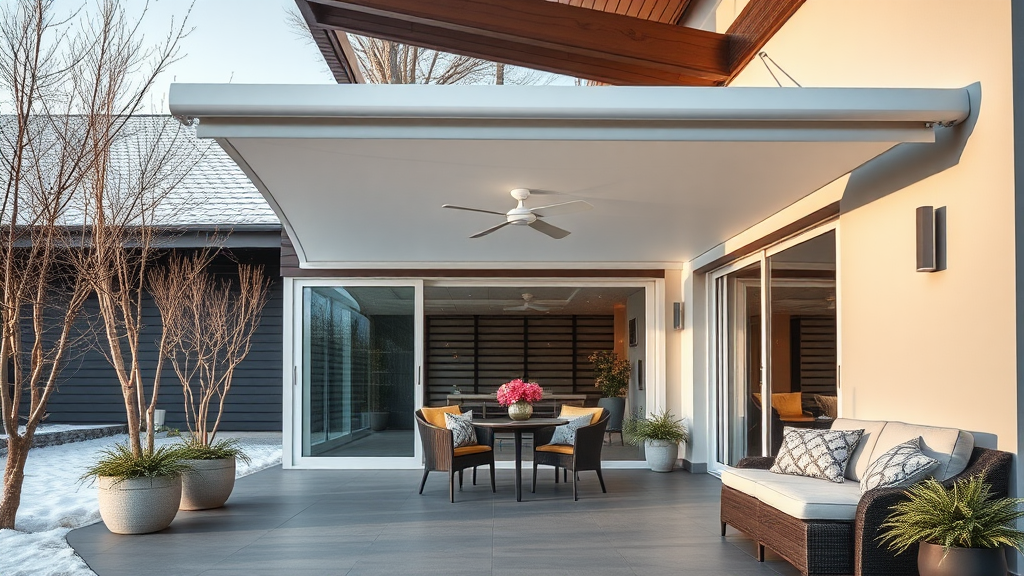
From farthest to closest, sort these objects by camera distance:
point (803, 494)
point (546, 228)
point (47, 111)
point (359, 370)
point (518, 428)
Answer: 1. point (359, 370)
2. point (518, 428)
3. point (546, 228)
4. point (47, 111)
5. point (803, 494)

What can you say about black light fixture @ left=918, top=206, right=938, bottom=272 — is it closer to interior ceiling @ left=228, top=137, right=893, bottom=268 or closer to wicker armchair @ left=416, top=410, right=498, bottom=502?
interior ceiling @ left=228, top=137, right=893, bottom=268

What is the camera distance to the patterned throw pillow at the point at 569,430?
8.17 meters

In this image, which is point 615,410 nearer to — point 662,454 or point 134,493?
point 662,454

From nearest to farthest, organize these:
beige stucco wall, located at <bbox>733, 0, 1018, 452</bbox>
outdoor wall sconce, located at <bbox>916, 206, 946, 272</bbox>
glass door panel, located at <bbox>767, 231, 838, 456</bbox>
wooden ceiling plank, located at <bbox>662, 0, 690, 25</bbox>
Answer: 1. beige stucco wall, located at <bbox>733, 0, 1018, 452</bbox>
2. outdoor wall sconce, located at <bbox>916, 206, 946, 272</bbox>
3. glass door panel, located at <bbox>767, 231, 838, 456</bbox>
4. wooden ceiling plank, located at <bbox>662, 0, 690, 25</bbox>

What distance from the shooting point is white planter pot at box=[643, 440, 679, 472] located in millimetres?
9008

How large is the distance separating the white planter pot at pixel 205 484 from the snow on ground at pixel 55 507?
641 millimetres

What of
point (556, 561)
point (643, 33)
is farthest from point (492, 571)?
point (643, 33)

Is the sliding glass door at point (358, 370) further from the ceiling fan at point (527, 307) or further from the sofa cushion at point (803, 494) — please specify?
the sofa cushion at point (803, 494)

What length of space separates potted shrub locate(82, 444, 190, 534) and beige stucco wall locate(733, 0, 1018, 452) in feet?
14.8

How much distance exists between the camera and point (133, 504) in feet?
17.9

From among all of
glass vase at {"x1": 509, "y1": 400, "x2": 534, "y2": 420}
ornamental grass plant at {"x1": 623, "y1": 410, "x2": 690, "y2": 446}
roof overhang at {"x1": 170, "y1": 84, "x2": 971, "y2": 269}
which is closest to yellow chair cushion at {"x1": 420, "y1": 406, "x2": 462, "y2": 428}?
glass vase at {"x1": 509, "y1": 400, "x2": 534, "y2": 420}

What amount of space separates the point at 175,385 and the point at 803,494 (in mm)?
10093

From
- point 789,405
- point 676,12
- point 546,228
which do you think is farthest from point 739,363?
point 676,12

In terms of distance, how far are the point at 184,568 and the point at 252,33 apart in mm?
9920
